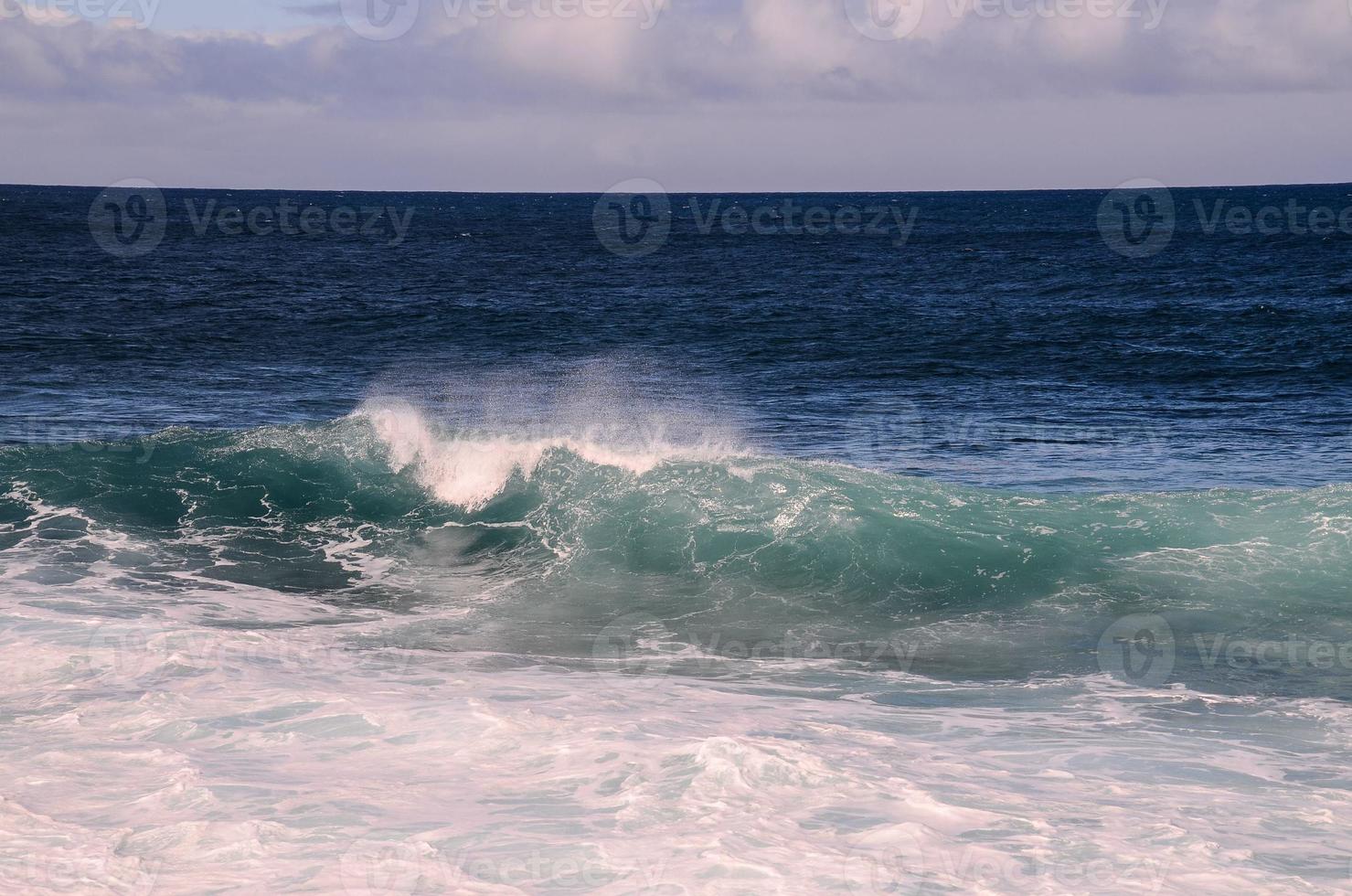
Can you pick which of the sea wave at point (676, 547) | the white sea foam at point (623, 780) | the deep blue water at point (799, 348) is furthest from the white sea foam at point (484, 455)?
the white sea foam at point (623, 780)

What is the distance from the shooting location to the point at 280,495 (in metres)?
17.5

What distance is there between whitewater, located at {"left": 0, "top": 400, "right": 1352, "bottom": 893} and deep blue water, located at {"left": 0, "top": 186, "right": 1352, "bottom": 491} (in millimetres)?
4350

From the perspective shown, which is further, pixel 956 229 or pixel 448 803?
pixel 956 229

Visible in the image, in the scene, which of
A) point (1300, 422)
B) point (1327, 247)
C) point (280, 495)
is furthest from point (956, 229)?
point (280, 495)

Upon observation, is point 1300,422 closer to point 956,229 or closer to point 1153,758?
point 1153,758

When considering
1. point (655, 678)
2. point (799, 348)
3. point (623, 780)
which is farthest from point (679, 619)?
point (799, 348)

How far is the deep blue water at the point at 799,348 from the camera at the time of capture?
70.6 ft

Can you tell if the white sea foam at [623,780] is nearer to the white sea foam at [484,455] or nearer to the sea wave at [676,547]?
the sea wave at [676,547]

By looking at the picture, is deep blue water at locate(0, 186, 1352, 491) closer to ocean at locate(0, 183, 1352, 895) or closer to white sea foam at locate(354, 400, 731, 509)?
ocean at locate(0, 183, 1352, 895)

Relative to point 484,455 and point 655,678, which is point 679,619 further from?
point 484,455

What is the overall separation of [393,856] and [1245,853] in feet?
15.6

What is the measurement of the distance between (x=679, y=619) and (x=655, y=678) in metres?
2.27

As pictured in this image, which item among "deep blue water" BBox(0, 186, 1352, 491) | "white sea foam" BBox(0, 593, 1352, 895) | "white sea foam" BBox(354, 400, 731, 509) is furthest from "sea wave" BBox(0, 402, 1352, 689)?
"deep blue water" BBox(0, 186, 1352, 491)

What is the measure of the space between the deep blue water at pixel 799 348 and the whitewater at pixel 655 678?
435 cm
